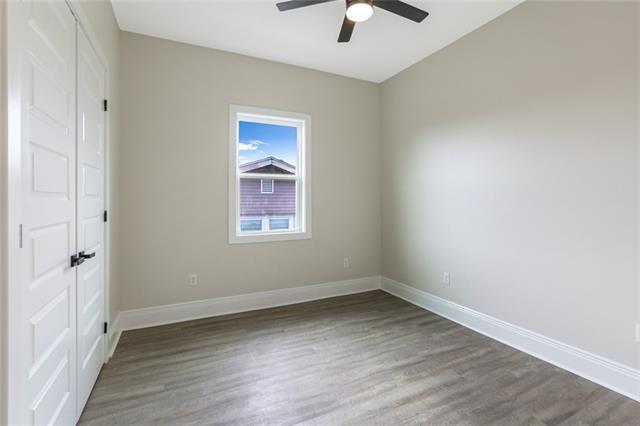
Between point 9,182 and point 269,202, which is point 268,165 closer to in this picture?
point 269,202

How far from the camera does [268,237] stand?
3.53m

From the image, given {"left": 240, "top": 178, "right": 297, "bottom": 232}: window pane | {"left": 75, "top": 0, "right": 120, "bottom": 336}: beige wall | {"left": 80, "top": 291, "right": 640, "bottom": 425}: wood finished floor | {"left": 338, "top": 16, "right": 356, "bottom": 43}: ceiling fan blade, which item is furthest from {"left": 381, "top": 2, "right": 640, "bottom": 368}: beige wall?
{"left": 75, "top": 0, "right": 120, "bottom": 336}: beige wall

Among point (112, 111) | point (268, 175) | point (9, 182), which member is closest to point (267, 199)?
point (268, 175)

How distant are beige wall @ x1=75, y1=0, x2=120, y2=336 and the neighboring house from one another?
4.11ft

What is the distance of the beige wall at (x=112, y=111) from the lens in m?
2.20

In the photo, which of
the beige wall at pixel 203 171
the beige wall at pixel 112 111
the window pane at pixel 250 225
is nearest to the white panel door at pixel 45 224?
the beige wall at pixel 112 111

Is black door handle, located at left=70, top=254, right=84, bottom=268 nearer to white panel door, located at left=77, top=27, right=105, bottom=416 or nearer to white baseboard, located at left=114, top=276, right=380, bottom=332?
white panel door, located at left=77, top=27, right=105, bottom=416

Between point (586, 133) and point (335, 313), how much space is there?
275cm

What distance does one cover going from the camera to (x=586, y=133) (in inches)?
83.3

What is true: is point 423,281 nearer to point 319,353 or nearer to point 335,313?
point 335,313

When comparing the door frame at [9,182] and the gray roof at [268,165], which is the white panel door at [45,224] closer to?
the door frame at [9,182]

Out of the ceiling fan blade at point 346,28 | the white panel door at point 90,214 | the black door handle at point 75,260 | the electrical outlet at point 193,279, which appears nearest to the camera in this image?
the black door handle at point 75,260

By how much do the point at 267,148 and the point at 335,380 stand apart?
2650 millimetres

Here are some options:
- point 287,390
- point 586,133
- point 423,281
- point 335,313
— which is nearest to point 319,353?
point 287,390
